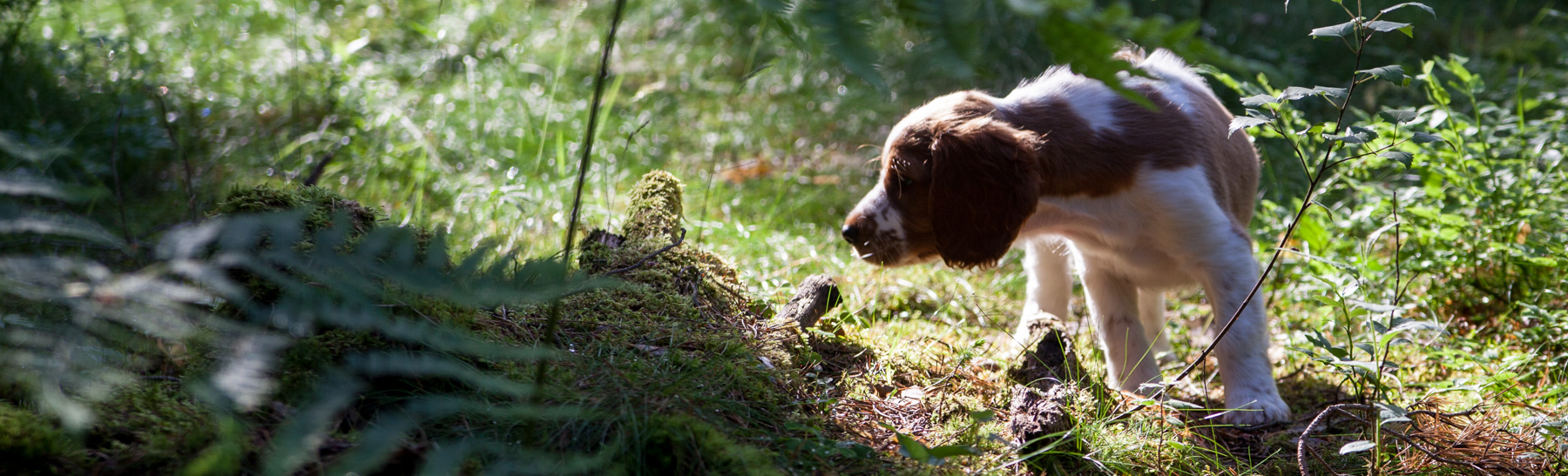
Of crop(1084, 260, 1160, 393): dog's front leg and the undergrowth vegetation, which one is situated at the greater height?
the undergrowth vegetation

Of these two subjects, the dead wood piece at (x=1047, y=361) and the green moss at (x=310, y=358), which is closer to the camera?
the green moss at (x=310, y=358)

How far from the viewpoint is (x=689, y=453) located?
1636mm

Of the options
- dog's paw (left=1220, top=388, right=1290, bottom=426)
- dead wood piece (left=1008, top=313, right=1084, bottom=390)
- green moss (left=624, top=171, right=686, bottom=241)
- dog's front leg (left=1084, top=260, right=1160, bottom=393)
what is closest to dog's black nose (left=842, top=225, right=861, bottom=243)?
green moss (left=624, top=171, right=686, bottom=241)

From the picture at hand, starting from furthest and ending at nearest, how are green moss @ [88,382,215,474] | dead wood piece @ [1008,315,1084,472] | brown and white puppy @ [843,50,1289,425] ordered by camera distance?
brown and white puppy @ [843,50,1289,425]
dead wood piece @ [1008,315,1084,472]
green moss @ [88,382,215,474]

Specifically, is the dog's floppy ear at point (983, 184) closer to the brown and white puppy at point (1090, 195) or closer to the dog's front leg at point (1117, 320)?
the brown and white puppy at point (1090, 195)

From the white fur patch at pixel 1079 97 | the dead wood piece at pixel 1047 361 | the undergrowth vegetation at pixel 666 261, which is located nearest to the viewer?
the undergrowth vegetation at pixel 666 261

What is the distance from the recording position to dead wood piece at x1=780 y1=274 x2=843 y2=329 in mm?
2480

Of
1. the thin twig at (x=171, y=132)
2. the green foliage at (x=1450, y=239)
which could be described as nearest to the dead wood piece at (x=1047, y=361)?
the green foliage at (x=1450, y=239)

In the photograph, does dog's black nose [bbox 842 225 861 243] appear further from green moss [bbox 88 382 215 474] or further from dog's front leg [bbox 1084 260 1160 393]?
green moss [bbox 88 382 215 474]

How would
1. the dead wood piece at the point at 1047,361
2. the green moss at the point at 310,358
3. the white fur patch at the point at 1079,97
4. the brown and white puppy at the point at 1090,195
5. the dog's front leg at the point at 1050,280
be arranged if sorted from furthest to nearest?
the dog's front leg at the point at 1050,280
the white fur patch at the point at 1079,97
the brown and white puppy at the point at 1090,195
the dead wood piece at the point at 1047,361
the green moss at the point at 310,358

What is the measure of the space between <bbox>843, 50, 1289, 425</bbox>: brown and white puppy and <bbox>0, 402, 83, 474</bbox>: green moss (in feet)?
6.58

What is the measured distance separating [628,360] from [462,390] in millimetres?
371

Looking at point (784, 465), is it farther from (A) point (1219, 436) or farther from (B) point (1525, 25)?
(B) point (1525, 25)

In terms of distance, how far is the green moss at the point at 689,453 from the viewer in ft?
5.30
